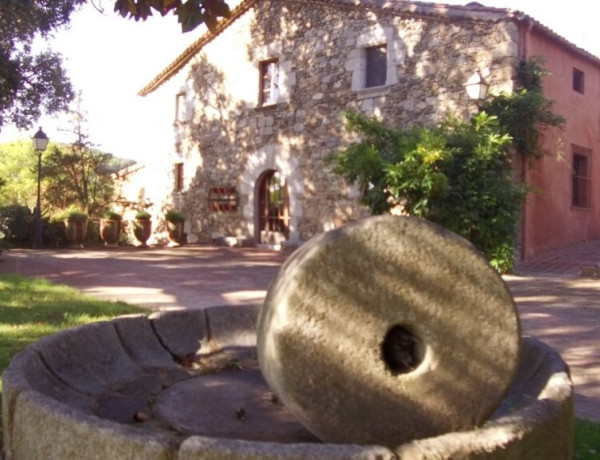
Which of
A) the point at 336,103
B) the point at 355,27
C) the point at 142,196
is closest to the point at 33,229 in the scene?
the point at 142,196

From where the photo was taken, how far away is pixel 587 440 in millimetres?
3170

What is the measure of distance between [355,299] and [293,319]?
0.23 m

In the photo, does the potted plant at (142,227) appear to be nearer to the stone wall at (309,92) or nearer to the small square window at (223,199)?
the stone wall at (309,92)

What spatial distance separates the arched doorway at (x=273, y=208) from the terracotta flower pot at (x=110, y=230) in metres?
3.76

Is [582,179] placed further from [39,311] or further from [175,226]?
[39,311]

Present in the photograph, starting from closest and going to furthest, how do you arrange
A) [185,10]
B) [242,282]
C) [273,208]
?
[185,10], [242,282], [273,208]

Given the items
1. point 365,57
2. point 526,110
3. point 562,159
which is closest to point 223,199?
point 365,57

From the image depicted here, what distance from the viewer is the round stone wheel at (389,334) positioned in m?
2.30

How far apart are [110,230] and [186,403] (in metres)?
13.9

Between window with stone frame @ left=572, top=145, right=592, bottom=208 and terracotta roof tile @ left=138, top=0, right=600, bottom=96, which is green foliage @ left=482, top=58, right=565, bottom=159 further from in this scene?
window with stone frame @ left=572, top=145, right=592, bottom=208

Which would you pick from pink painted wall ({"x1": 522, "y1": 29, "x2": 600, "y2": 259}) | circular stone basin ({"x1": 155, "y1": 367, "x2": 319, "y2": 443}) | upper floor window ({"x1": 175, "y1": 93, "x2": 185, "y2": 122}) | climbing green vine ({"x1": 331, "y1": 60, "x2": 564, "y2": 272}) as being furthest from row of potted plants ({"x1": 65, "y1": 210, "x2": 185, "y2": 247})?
circular stone basin ({"x1": 155, "y1": 367, "x2": 319, "y2": 443})

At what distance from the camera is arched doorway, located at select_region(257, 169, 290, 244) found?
1503cm

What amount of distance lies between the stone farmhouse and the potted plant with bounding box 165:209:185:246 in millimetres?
483

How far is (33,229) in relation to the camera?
15508 mm
